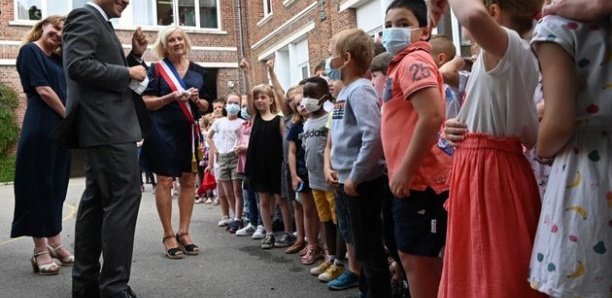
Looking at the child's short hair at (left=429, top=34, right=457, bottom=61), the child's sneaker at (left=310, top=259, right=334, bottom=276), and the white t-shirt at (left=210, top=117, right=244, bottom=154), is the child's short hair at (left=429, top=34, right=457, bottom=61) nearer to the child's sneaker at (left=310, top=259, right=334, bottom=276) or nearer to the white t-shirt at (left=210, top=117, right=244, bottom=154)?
the child's sneaker at (left=310, top=259, right=334, bottom=276)

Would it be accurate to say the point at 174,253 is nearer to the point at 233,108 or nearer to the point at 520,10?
the point at 233,108

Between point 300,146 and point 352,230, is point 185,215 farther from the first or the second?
point 352,230

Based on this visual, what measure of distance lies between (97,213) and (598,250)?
2837 mm

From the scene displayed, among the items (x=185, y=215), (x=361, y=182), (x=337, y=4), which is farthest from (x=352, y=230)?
(x=337, y=4)

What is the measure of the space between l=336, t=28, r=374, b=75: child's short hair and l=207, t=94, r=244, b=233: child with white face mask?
3.57m

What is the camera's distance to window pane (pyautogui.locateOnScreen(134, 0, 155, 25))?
19.3 metres

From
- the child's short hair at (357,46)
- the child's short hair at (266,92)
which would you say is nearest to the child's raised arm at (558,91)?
the child's short hair at (357,46)

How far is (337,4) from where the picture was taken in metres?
12.5

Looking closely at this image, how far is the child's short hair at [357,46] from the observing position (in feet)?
10.3

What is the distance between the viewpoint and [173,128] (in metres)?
4.76

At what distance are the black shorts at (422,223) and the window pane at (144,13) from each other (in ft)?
60.9

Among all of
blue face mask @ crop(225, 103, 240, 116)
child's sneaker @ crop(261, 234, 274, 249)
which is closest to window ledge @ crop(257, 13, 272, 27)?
blue face mask @ crop(225, 103, 240, 116)

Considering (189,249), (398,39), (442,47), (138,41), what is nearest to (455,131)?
(398,39)

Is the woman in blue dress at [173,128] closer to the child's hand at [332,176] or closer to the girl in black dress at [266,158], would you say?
the girl in black dress at [266,158]
